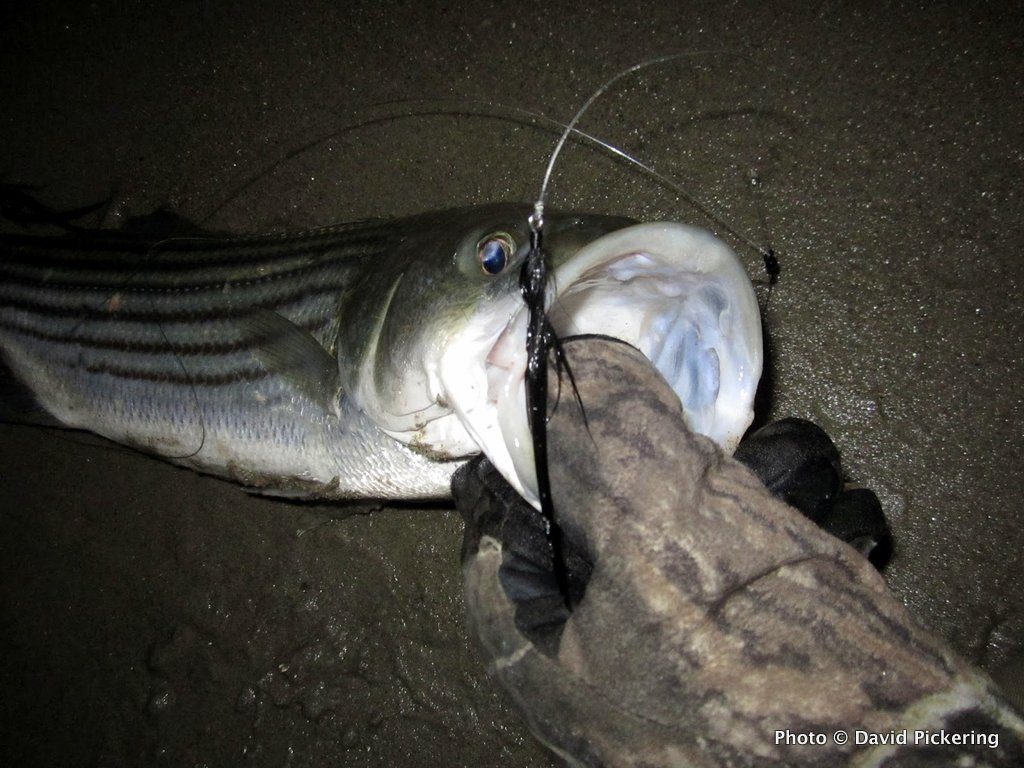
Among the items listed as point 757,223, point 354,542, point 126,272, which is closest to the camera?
point 757,223

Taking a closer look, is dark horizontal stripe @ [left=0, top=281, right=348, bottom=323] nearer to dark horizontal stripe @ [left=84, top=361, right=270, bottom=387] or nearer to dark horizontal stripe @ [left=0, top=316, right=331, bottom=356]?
dark horizontal stripe @ [left=0, top=316, right=331, bottom=356]

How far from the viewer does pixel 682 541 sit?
1.14 m

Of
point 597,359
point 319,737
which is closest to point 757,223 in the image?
point 597,359

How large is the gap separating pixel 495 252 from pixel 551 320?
0.23m

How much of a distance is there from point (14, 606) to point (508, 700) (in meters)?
2.99

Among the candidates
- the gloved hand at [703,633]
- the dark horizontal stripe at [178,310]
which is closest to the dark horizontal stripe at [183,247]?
the dark horizontal stripe at [178,310]

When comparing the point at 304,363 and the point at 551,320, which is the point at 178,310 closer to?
the point at 304,363

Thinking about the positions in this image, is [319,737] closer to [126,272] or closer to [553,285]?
[126,272]

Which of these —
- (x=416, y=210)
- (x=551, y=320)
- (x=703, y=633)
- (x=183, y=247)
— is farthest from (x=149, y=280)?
(x=703, y=633)

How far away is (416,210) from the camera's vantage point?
8.39 feet

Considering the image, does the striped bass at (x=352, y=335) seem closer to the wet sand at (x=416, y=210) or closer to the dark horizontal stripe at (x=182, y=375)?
the dark horizontal stripe at (x=182, y=375)

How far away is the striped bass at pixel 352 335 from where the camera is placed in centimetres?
142

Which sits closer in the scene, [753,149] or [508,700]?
[508,700]

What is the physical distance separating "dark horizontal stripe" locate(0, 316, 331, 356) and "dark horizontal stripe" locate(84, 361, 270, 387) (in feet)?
0.23
